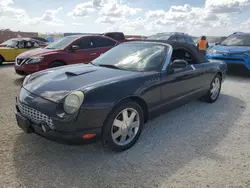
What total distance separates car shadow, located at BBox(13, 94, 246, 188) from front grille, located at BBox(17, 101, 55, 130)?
482 millimetres

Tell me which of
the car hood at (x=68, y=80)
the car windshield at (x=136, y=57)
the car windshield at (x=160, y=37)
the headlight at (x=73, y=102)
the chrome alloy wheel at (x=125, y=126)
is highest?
the car windshield at (x=160, y=37)

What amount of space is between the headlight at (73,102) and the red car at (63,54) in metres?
4.46

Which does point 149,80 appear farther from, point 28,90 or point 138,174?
point 28,90

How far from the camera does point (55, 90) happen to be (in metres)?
2.78

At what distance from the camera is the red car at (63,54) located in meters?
6.56

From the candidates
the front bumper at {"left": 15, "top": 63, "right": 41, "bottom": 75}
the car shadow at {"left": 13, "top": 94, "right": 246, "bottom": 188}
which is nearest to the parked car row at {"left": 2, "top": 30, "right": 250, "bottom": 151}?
the car shadow at {"left": 13, "top": 94, "right": 246, "bottom": 188}

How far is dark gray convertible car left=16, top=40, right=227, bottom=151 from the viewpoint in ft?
8.25

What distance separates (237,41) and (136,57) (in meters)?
6.63

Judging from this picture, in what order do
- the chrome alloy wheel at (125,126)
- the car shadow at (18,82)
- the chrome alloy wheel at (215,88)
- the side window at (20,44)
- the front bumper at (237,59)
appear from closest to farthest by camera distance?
the chrome alloy wheel at (125,126)
the chrome alloy wheel at (215,88)
the car shadow at (18,82)
the front bumper at (237,59)
the side window at (20,44)

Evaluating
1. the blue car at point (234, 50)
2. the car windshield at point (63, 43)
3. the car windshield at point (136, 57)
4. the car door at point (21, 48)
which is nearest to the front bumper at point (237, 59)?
the blue car at point (234, 50)

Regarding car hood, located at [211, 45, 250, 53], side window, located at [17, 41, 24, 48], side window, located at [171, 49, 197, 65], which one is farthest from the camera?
side window, located at [17, 41, 24, 48]

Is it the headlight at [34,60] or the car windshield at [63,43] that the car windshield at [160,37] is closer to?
the car windshield at [63,43]

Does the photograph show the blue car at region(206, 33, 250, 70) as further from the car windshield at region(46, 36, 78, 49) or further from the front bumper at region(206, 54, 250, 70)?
the car windshield at region(46, 36, 78, 49)

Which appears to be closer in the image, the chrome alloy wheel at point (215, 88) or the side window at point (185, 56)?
the side window at point (185, 56)
